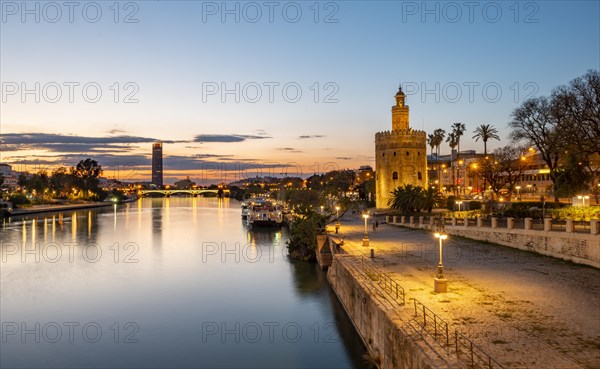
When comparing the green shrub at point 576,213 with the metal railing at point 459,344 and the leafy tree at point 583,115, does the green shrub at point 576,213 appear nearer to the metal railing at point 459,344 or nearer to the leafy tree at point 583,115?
the leafy tree at point 583,115

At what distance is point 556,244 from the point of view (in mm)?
29219

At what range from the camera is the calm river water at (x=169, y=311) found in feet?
79.9

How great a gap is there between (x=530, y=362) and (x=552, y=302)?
24.6ft

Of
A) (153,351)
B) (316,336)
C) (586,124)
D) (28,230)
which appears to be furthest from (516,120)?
(28,230)

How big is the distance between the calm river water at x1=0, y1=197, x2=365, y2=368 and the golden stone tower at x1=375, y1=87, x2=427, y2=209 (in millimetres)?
21811

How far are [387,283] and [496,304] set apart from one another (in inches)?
209

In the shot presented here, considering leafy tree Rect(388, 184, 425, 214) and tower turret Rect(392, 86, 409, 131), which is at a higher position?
tower turret Rect(392, 86, 409, 131)

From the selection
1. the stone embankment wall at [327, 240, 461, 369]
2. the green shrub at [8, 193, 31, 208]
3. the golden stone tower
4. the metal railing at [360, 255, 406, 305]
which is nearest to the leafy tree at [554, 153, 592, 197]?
the golden stone tower

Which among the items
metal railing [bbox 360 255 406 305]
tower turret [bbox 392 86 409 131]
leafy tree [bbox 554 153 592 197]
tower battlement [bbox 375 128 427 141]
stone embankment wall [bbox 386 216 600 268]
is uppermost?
tower turret [bbox 392 86 409 131]

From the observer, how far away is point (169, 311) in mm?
33000

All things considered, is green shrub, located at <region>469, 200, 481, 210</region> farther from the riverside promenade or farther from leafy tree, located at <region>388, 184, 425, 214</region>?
the riverside promenade

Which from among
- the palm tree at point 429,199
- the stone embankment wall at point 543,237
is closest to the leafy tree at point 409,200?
the palm tree at point 429,199

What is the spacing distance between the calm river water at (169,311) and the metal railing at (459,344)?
21.1 ft

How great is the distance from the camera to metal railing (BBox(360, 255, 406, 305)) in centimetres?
1994
